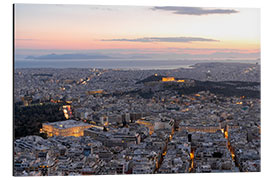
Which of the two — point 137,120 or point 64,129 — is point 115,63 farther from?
point 137,120

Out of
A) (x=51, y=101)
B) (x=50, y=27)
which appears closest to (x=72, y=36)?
(x=50, y=27)

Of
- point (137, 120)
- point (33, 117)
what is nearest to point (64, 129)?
point (33, 117)

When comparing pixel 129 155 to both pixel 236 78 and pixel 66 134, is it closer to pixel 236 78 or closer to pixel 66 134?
pixel 66 134

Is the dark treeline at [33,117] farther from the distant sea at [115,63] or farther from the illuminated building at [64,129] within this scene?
the distant sea at [115,63]

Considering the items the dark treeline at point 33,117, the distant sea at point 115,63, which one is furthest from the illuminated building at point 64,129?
the distant sea at point 115,63

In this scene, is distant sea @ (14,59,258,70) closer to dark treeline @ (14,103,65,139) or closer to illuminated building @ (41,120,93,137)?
dark treeline @ (14,103,65,139)

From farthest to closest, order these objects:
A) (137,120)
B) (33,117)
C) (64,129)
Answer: (137,120) < (33,117) < (64,129)
